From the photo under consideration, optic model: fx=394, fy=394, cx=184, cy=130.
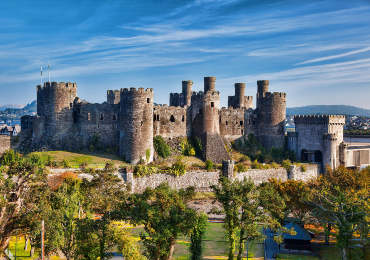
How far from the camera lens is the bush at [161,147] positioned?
48.9 meters

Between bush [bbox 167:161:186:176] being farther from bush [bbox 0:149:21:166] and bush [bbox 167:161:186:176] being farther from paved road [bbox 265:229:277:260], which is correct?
bush [bbox 0:149:21:166]

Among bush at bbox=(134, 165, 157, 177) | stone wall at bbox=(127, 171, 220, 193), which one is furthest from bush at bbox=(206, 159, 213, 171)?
bush at bbox=(134, 165, 157, 177)

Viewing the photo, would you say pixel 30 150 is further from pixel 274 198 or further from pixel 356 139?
pixel 356 139

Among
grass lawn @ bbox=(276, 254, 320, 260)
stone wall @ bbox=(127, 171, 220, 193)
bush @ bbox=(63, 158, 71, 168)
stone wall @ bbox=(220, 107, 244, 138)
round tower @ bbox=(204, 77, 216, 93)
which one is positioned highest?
round tower @ bbox=(204, 77, 216, 93)

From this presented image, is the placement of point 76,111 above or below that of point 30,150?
above

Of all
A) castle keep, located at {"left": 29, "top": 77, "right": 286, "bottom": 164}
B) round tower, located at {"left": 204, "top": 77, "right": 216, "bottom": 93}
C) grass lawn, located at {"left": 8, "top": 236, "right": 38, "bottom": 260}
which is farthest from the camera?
round tower, located at {"left": 204, "top": 77, "right": 216, "bottom": 93}

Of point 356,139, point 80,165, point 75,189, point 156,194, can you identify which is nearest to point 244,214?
point 156,194

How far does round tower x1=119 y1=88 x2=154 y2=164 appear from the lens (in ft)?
152

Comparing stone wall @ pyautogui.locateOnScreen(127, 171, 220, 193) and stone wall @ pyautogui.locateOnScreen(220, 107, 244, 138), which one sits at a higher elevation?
stone wall @ pyautogui.locateOnScreen(220, 107, 244, 138)

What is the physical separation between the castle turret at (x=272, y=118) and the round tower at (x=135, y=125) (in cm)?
1833

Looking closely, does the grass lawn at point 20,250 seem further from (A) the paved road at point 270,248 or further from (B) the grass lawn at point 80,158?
(A) the paved road at point 270,248

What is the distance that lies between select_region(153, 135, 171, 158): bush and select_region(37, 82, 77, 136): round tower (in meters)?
11.0

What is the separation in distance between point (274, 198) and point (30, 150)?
1232 inches

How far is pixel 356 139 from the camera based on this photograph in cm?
7212
